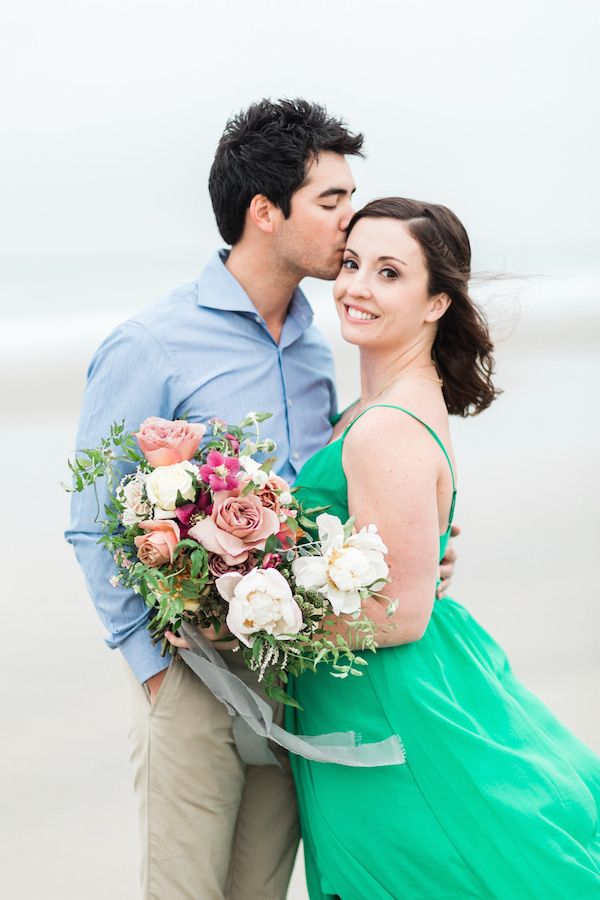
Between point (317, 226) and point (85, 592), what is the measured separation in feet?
7.93

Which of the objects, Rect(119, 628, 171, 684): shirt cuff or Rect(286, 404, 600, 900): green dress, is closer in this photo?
Rect(286, 404, 600, 900): green dress

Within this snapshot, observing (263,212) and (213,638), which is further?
(263,212)

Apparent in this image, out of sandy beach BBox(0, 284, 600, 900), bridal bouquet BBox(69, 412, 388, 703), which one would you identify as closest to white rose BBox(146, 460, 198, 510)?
bridal bouquet BBox(69, 412, 388, 703)

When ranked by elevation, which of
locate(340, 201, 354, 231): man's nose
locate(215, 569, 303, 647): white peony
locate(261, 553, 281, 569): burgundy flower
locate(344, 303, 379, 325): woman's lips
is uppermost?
locate(340, 201, 354, 231): man's nose

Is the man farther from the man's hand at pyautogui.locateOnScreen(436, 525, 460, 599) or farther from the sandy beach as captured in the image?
the sandy beach

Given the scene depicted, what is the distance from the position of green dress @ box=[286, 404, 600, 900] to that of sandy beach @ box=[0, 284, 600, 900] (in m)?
1.36

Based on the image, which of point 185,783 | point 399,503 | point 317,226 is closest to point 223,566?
point 399,503

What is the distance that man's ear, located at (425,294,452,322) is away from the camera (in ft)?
7.16

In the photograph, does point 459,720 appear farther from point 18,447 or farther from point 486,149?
point 486,149

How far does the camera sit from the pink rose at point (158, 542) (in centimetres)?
176

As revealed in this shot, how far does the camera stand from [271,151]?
2322 millimetres

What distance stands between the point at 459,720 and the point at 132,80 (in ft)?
9.36

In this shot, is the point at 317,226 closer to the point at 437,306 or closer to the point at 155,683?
the point at 437,306

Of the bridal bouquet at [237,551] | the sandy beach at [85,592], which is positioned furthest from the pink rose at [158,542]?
the sandy beach at [85,592]
